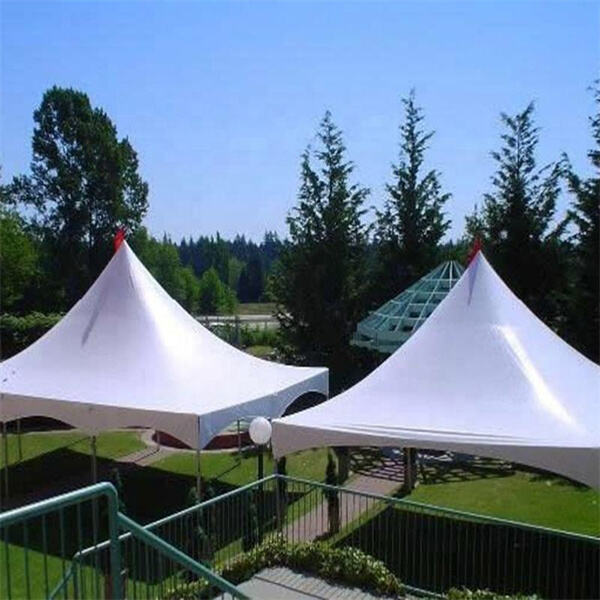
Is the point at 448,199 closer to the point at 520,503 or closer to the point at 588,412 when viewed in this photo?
the point at 520,503

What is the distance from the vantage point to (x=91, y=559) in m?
6.66

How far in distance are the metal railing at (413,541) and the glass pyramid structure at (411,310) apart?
6105mm

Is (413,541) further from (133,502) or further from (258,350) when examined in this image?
(258,350)

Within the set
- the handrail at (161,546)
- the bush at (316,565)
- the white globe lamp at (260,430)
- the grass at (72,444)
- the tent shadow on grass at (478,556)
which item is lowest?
the grass at (72,444)

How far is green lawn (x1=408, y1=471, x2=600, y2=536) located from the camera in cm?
950

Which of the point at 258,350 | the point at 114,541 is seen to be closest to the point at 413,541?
the point at 114,541

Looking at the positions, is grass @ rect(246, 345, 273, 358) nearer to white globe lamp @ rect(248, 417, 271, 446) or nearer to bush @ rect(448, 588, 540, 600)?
white globe lamp @ rect(248, 417, 271, 446)

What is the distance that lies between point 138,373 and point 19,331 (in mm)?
11227

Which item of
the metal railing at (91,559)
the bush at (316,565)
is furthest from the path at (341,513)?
the metal railing at (91,559)

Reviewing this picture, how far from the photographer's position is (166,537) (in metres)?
8.05

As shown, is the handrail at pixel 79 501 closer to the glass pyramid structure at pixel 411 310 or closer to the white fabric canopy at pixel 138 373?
the white fabric canopy at pixel 138 373

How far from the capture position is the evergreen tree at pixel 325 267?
21906 mm

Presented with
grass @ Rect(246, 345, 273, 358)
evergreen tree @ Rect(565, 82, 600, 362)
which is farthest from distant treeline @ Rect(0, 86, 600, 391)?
grass @ Rect(246, 345, 273, 358)

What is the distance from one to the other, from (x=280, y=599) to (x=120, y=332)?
5812mm
